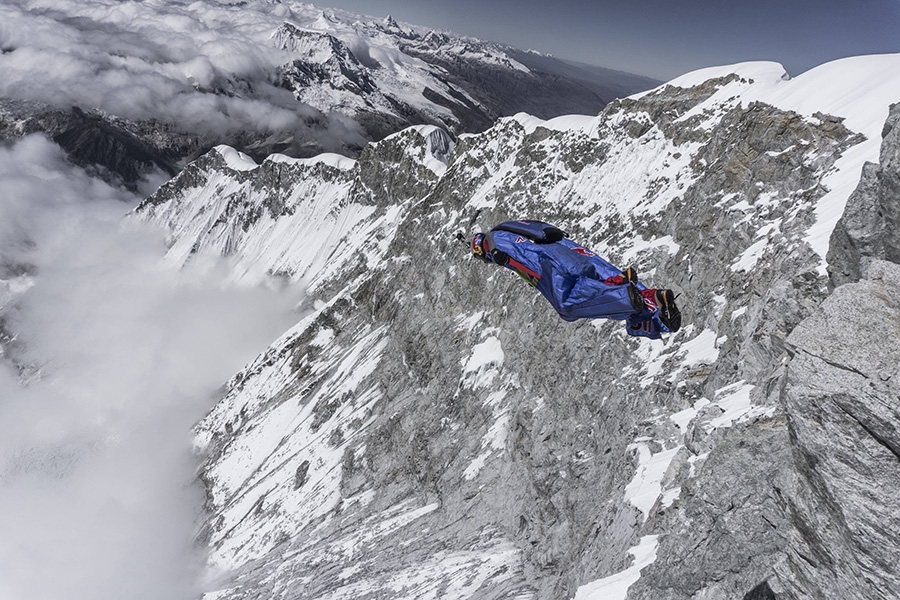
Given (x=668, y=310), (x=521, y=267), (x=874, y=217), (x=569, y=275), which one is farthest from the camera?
(x=521, y=267)

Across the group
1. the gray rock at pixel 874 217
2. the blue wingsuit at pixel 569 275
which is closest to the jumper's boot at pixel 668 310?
the blue wingsuit at pixel 569 275

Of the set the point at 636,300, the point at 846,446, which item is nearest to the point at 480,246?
→ the point at 636,300

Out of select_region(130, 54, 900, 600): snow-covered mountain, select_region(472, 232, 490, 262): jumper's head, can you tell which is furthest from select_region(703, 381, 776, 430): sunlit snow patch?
select_region(472, 232, 490, 262): jumper's head

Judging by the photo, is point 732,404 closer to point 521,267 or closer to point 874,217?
point 874,217

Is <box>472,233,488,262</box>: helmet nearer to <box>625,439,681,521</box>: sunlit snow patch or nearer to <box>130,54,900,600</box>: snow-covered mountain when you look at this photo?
<box>130,54,900,600</box>: snow-covered mountain

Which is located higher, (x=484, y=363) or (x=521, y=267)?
(x=521, y=267)

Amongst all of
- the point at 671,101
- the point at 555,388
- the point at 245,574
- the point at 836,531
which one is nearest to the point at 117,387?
the point at 245,574
